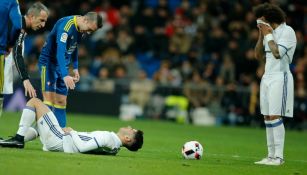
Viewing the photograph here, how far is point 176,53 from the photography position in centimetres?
2752

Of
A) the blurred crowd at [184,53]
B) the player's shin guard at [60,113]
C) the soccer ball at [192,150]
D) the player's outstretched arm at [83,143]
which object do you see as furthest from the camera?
the blurred crowd at [184,53]

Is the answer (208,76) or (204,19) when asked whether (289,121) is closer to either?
(208,76)

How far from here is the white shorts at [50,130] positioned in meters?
11.6

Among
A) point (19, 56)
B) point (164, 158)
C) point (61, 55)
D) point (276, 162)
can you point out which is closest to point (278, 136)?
point (276, 162)

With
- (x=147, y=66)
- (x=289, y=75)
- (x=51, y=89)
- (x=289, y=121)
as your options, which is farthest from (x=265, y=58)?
(x=147, y=66)

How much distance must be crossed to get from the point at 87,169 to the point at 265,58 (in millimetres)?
4248

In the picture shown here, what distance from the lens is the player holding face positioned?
42.4ft

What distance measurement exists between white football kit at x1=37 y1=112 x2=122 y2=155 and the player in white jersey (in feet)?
8.48

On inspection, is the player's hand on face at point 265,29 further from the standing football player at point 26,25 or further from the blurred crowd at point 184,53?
the blurred crowd at point 184,53

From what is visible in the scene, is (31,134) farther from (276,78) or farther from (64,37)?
(276,78)

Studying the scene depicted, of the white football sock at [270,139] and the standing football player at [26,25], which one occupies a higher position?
the standing football player at [26,25]

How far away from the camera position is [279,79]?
40.4 ft

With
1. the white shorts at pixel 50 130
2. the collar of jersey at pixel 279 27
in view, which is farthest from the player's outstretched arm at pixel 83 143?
the collar of jersey at pixel 279 27

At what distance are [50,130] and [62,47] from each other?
75.7 inches
